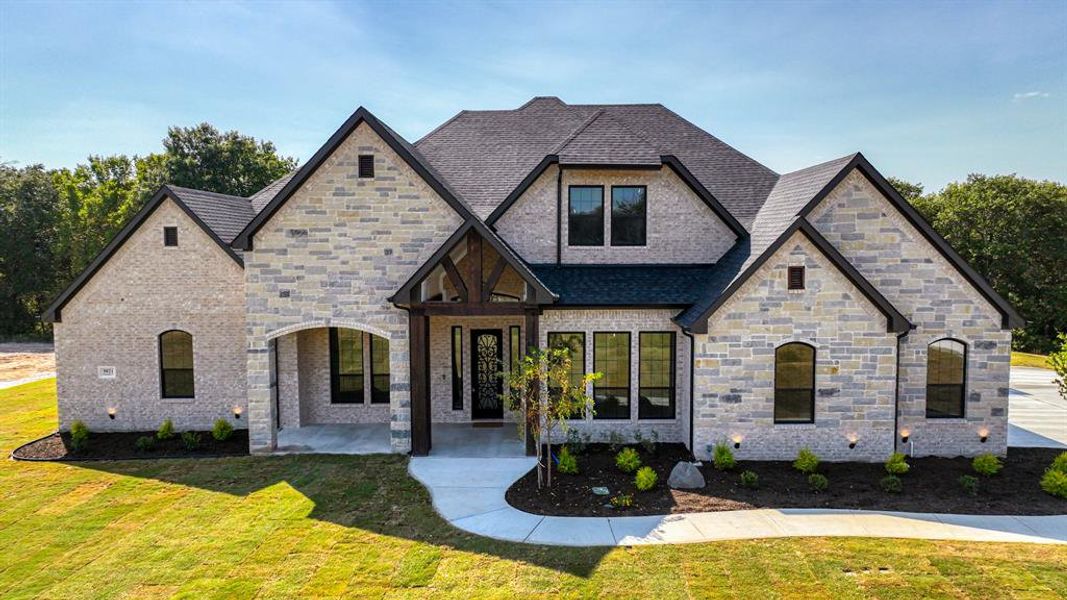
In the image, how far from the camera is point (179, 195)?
51.2ft

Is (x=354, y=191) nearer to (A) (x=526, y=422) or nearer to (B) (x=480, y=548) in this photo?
(A) (x=526, y=422)

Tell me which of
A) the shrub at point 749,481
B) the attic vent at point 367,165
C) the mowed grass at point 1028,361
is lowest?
the mowed grass at point 1028,361

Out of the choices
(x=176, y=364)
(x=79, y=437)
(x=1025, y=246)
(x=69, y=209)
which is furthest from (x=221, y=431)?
(x=1025, y=246)

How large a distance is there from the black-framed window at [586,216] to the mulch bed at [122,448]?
10519 mm

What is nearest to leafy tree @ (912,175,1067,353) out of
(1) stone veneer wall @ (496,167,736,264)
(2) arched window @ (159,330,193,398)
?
(1) stone veneer wall @ (496,167,736,264)

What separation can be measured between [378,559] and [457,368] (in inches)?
310

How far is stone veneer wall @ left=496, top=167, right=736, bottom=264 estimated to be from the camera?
16.0m

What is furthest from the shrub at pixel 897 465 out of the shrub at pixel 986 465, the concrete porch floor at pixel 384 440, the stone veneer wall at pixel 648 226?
the concrete porch floor at pixel 384 440

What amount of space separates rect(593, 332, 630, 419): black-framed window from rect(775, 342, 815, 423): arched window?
12.0 feet

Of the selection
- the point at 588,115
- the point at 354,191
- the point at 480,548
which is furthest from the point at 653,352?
the point at 588,115

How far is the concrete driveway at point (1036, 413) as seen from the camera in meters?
15.3

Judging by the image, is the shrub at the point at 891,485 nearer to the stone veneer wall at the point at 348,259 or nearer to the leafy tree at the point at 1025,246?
the stone veneer wall at the point at 348,259

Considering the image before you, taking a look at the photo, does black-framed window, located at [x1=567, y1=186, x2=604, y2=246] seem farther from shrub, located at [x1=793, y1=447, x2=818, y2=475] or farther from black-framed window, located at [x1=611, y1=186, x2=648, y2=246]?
shrub, located at [x1=793, y1=447, x2=818, y2=475]

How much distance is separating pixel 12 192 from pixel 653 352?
51.5 metres
